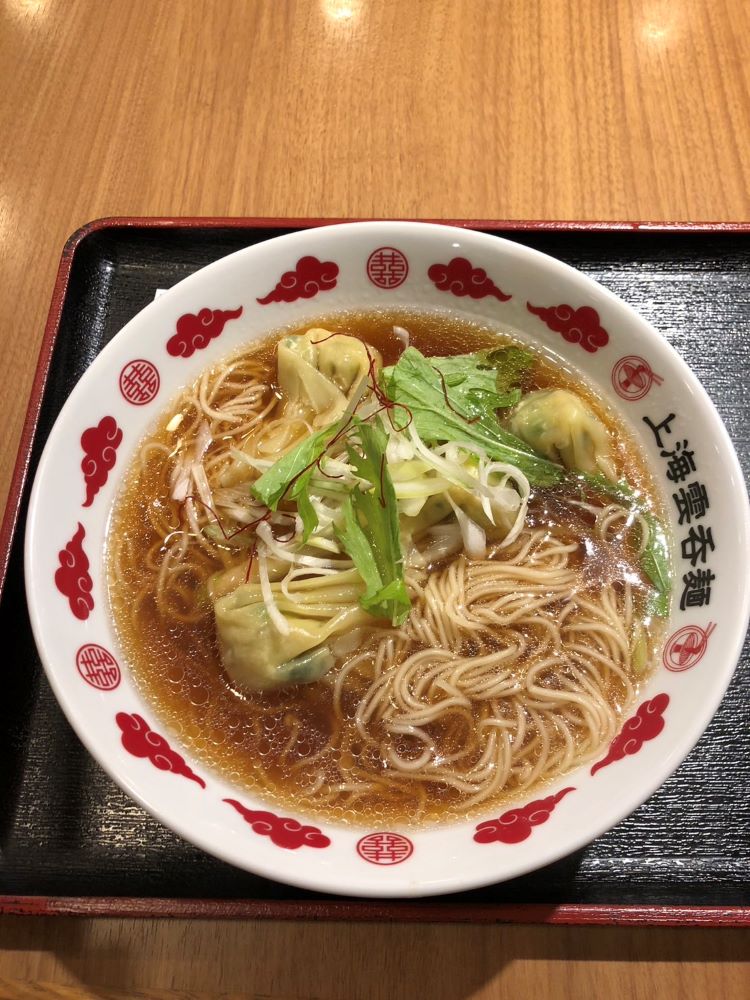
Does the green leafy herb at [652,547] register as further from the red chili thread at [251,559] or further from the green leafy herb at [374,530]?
the red chili thread at [251,559]

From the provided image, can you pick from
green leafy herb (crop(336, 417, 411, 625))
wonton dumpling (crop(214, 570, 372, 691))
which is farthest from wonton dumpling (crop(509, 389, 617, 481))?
wonton dumpling (crop(214, 570, 372, 691))

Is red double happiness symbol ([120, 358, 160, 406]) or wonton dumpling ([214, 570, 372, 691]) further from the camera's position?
red double happiness symbol ([120, 358, 160, 406])

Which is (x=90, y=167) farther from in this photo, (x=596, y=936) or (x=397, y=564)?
(x=596, y=936)

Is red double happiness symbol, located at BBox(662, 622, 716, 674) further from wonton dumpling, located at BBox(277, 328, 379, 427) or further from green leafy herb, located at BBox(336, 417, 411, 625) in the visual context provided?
wonton dumpling, located at BBox(277, 328, 379, 427)

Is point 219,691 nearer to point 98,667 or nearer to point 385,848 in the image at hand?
point 98,667

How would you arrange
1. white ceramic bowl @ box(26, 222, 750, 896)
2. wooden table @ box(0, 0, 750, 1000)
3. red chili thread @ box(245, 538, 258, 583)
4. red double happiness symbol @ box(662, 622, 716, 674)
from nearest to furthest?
white ceramic bowl @ box(26, 222, 750, 896) → red double happiness symbol @ box(662, 622, 716, 674) → red chili thread @ box(245, 538, 258, 583) → wooden table @ box(0, 0, 750, 1000)

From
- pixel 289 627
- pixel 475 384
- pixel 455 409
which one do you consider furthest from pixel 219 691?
pixel 475 384

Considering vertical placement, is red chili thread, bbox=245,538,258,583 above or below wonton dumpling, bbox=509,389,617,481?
below

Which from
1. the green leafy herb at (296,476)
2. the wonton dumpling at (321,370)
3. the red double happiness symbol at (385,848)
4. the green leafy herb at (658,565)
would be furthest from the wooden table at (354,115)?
the red double happiness symbol at (385,848)
